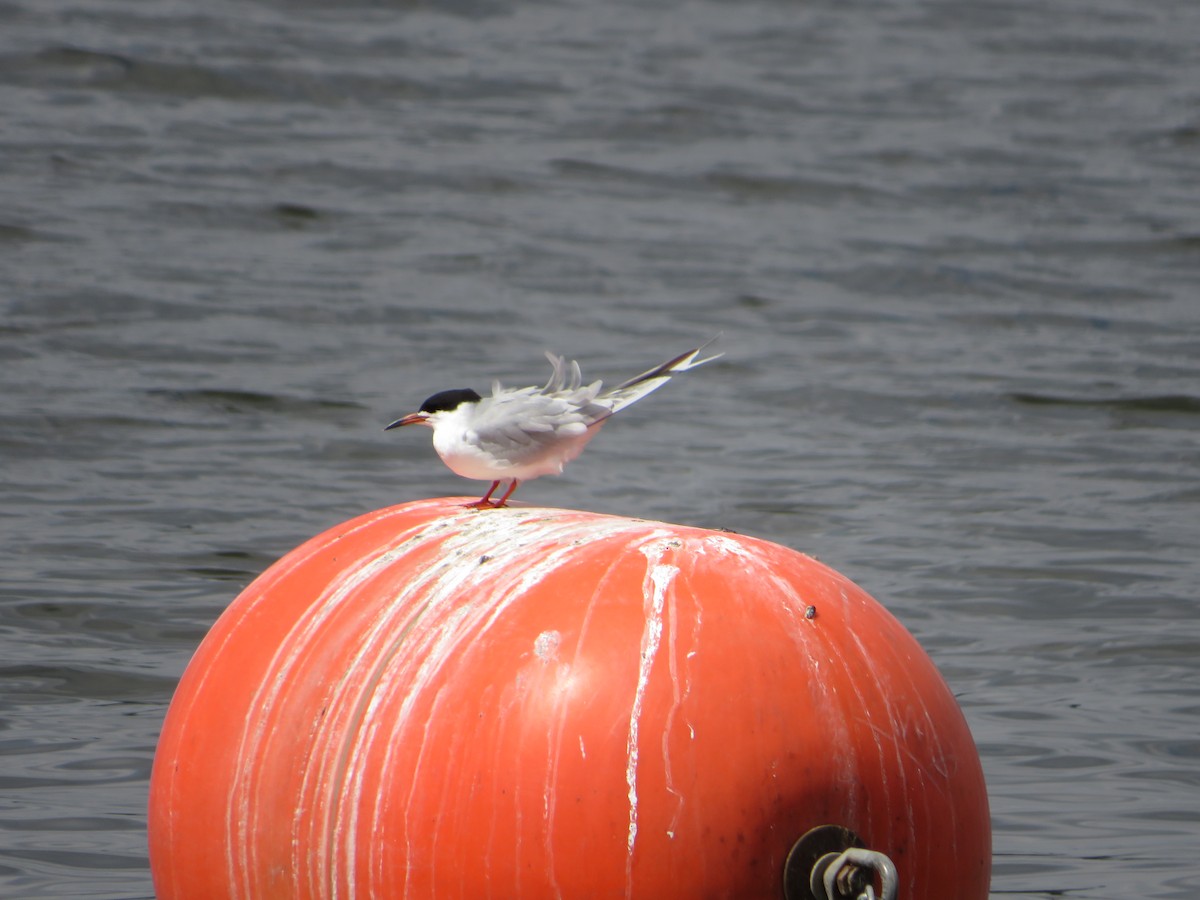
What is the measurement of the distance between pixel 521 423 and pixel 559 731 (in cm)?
147

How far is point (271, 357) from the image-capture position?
12.3 meters

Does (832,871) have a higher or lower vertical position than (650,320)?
higher

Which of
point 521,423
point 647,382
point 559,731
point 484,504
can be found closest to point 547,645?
point 559,731

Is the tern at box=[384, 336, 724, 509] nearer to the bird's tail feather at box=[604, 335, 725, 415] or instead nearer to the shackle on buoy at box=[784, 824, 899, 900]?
the bird's tail feather at box=[604, 335, 725, 415]

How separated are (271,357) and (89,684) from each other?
17.9 feet

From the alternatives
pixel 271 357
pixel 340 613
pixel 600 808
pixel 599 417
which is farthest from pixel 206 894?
pixel 271 357

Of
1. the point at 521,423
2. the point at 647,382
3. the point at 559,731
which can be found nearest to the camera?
the point at 559,731

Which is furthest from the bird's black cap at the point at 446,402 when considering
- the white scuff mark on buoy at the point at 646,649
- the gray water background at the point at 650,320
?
the gray water background at the point at 650,320

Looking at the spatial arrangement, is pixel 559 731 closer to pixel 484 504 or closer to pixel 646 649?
pixel 646 649

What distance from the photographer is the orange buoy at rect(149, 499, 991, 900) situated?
3672mm

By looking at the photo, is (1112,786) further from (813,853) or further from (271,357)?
(271,357)

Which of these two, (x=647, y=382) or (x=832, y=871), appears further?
(x=647, y=382)

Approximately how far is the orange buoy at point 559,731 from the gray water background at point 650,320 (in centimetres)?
147

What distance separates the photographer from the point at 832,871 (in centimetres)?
370
